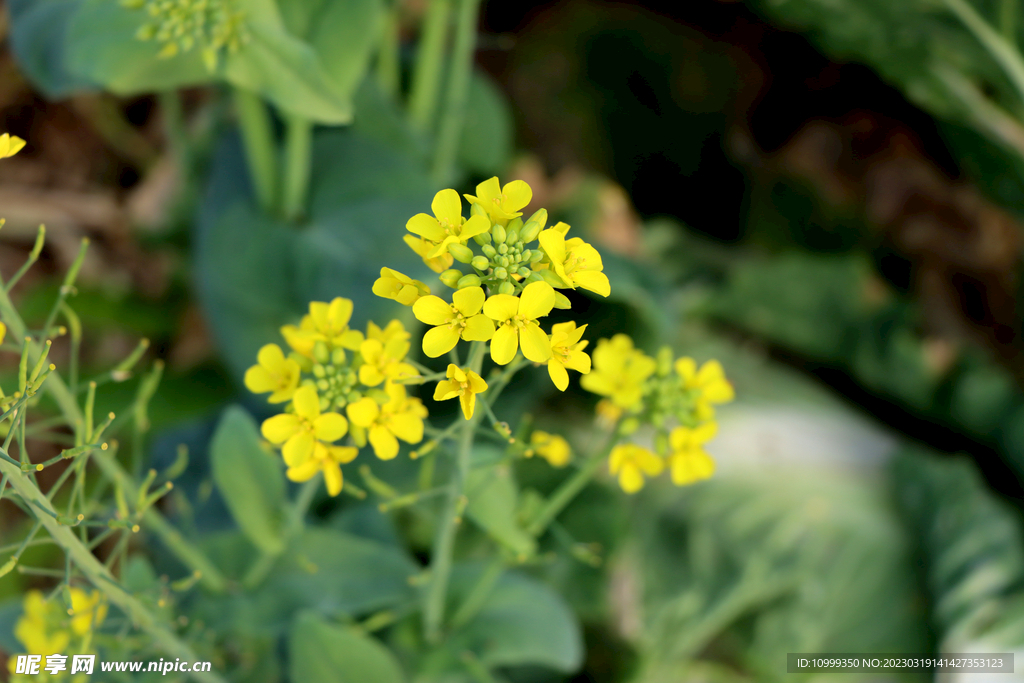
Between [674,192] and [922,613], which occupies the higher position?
[674,192]

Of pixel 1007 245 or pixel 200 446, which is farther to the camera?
pixel 1007 245

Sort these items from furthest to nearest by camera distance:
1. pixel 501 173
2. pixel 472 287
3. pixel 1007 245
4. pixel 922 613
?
pixel 1007 245 < pixel 501 173 < pixel 922 613 < pixel 472 287

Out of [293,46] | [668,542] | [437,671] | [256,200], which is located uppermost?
[293,46]

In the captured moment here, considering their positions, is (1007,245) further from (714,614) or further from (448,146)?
(448,146)

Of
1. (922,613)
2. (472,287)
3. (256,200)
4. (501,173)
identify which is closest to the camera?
(472,287)

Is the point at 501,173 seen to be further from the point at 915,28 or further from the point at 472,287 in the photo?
the point at 472,287

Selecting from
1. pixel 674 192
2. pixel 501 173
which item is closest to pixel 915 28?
pixel 674 192

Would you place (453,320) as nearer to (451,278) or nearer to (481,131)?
(451,278)

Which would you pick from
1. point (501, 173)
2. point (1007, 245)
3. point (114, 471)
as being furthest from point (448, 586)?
point (1007, 245)

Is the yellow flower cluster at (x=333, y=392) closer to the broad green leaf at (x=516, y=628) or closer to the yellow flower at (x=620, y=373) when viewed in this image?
the yellow flower at (x=620, y=373)
